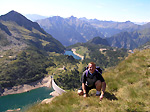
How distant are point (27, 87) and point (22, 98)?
27.1 meters

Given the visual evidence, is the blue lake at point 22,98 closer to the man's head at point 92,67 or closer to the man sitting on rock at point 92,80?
the man sitting on rock at point 92,80

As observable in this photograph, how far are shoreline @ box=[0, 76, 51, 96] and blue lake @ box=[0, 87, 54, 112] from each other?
743cm

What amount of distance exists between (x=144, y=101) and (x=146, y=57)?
10.9 metres

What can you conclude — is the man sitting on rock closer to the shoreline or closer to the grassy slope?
the grassy slope

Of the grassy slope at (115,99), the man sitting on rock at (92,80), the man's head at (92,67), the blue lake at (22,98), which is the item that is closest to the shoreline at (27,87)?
the blue lake at (22,98)

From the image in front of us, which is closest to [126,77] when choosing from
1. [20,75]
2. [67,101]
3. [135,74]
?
[135,74]

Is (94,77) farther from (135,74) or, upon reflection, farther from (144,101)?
(135,74)

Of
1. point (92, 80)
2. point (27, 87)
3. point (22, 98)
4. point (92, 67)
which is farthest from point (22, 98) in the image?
point (92, 67)

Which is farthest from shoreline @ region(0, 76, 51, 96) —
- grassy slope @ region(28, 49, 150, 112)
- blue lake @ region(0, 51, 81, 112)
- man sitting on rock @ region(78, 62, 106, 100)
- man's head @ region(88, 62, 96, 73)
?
man's head @ region(88, 62, 96, 73)

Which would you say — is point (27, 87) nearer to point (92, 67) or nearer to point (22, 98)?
point (22, 98)

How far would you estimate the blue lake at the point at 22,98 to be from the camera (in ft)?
427

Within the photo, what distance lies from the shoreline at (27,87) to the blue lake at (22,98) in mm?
7431

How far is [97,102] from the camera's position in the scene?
904 cm

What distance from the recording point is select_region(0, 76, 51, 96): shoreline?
159 m
